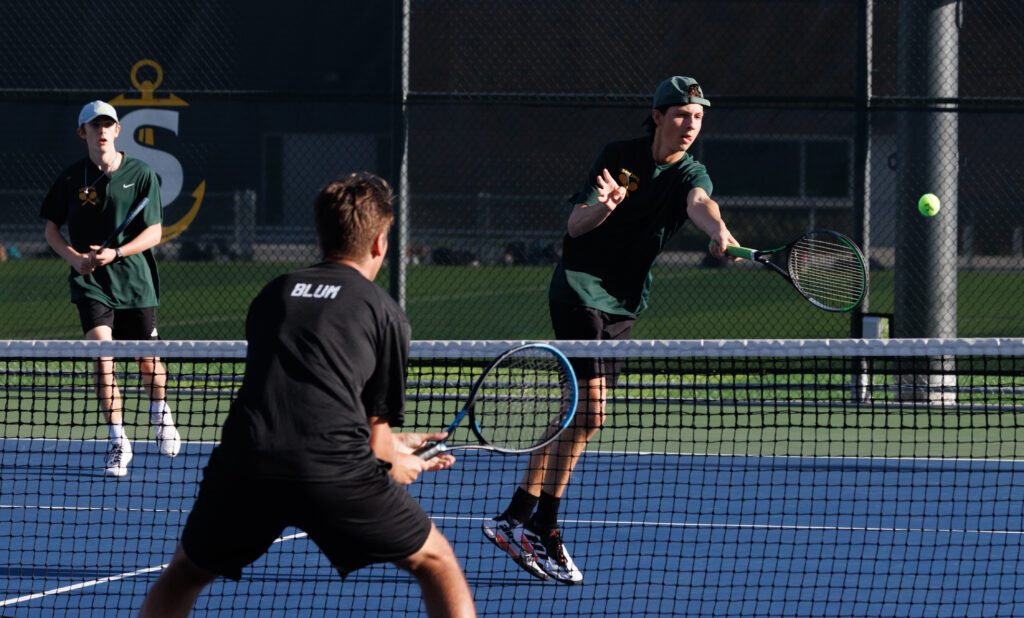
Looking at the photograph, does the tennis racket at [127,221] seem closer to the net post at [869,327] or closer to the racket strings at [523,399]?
the racket strings at [523,399]

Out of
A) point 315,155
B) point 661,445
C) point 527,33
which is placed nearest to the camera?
point 661,445

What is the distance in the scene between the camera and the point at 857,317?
836cm

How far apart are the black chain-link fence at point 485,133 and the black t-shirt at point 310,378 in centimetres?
528

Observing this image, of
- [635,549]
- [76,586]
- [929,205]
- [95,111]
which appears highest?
[929,205]

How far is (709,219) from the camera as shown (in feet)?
14.9

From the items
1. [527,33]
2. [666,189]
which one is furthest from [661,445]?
[527,33]

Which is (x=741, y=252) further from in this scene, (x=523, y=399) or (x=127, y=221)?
(x=127, y=221)

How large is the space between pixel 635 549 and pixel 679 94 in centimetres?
158

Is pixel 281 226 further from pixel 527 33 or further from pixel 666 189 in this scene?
pixel 666 189

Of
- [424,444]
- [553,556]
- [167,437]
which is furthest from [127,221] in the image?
[424,444]

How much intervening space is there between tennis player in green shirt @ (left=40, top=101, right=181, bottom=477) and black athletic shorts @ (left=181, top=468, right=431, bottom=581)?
128 inches

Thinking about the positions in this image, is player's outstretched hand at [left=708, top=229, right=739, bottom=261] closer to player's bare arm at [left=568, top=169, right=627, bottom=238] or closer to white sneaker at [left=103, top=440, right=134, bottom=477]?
player's bare arm at [left=568, top=169, right=627, bottom=238]

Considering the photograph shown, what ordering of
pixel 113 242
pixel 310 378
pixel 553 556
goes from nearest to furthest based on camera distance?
pixel 310 378, pixel 553 556, pixel 113 242

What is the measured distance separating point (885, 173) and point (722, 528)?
11371mm
